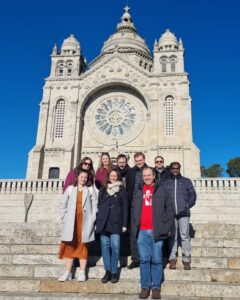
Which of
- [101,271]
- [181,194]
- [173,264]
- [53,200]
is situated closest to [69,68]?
[53,200]

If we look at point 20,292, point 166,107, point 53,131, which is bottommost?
point 20,292

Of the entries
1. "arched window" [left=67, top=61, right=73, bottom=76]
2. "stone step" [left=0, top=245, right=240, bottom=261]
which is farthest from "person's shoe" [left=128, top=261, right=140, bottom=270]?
"arched window" [left=67, top=61, right=73, bottom=76]

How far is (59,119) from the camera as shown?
103 ft

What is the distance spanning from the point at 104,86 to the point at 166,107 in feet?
22.6

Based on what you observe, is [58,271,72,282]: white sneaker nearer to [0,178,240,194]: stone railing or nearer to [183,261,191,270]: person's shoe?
[183,261,191,270]: person's shoe

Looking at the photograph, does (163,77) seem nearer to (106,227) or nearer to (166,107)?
(166,107)

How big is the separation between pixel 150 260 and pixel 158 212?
0.97 metres

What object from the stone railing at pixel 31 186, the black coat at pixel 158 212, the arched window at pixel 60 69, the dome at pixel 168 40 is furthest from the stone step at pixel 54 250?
the dome at pixel 168 40

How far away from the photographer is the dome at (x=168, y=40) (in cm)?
3431

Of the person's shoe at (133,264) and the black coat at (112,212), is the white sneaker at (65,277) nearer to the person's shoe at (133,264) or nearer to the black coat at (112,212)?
the black coat at (112,212)

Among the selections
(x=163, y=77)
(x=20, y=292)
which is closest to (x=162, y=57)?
(x=163, y=77)

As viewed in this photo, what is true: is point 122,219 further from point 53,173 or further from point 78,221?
point 53,173

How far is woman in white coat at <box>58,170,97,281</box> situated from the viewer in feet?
21.0

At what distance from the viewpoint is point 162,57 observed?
109ft
